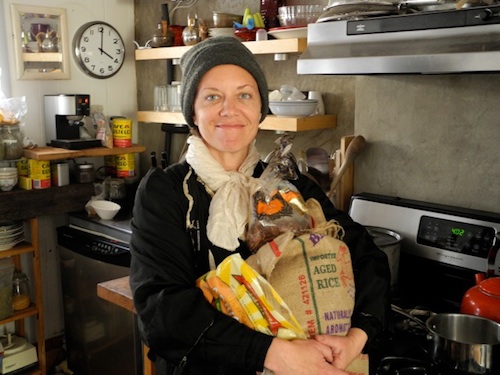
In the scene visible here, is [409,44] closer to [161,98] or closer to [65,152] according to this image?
[161,98]

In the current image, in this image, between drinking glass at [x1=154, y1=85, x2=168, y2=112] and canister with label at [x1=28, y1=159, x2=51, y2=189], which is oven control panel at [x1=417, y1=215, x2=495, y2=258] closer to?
drinking glass at [x1=154, y1=85, x2=168, y2=112]

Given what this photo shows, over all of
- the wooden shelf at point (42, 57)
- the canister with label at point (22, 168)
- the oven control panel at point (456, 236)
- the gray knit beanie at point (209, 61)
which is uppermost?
the wooden shelf at point (42, 57)

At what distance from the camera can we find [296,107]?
2.45 m

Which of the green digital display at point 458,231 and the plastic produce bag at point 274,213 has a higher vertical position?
the plastic produce bag at point 274,213

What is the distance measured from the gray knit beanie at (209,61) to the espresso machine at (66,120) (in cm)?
186

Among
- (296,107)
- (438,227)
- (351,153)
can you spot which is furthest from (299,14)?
(438,227)

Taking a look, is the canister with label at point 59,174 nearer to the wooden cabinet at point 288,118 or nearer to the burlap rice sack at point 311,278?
the wooden cabinet at point 288,118

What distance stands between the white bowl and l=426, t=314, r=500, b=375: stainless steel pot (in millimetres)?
2018

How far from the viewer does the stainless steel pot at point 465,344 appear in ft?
4.13

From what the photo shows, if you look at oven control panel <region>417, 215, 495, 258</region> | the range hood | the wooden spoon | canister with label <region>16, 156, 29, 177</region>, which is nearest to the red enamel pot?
oven control panel <region>417, 215, 495, 258</region>

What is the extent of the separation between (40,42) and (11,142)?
0.68 meters

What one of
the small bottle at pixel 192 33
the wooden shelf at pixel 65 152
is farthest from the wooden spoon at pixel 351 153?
the wooden shelf at pixel 65 152

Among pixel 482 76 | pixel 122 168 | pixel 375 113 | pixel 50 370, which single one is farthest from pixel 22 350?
pixel 482 76

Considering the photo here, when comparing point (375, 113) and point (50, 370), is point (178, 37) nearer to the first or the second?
point (375, 113)
